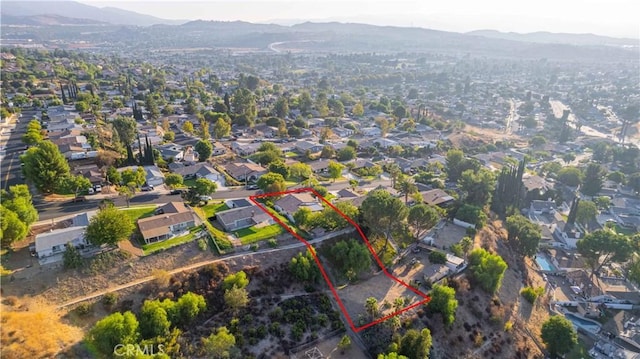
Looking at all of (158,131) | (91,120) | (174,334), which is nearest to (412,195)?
(174,334)

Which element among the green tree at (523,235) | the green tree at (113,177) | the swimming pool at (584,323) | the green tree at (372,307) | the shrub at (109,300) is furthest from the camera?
the green tree at (523,235)

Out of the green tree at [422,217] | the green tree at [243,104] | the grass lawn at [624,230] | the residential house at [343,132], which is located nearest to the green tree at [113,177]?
the green tree at [422,217]

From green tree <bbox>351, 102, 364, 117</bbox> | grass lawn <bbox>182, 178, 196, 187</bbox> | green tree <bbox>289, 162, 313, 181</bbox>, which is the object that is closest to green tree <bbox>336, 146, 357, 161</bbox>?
green tree <bbox>289, 162, 313, 181</bbox>

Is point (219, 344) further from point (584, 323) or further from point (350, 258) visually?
point (584, 323)

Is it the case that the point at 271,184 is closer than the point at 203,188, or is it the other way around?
the point at 203,188

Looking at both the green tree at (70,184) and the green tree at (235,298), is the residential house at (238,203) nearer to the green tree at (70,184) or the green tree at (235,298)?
the green tree at (235,298)

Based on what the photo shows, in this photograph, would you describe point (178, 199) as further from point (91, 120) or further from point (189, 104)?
point (189, 104)

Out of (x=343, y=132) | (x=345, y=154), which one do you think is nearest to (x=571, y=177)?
(x=345, y=154)
